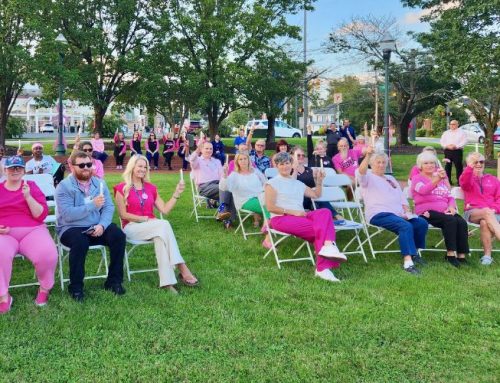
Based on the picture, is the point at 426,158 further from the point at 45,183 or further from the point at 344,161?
the point at 45,183

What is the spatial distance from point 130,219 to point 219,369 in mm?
2212

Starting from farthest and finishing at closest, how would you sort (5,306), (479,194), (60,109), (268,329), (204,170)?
(60,109), (204,170), (479,194), (5,306), (268,329)

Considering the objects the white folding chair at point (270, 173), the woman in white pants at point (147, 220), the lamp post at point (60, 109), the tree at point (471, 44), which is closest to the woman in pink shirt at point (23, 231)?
the woman in white pants at point (147, 220)

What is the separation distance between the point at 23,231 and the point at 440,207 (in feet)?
14.8

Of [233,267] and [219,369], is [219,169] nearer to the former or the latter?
[233,267]

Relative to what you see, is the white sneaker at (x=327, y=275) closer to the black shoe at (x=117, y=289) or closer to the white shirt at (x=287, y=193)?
the white shirt at (x=287, y=193)

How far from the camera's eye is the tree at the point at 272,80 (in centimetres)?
2070

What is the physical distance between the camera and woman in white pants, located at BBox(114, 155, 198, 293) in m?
4.56

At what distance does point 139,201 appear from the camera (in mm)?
4953

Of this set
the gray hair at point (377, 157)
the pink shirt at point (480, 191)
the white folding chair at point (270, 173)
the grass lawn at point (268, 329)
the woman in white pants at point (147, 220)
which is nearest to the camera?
the grass lawn at point (268, 329)

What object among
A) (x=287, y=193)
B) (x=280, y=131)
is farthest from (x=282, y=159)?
(x=280, y=131)

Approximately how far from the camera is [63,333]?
3.60m

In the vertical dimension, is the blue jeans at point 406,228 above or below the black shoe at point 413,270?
above

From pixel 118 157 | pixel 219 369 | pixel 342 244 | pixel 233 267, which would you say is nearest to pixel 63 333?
pixel 219 369
